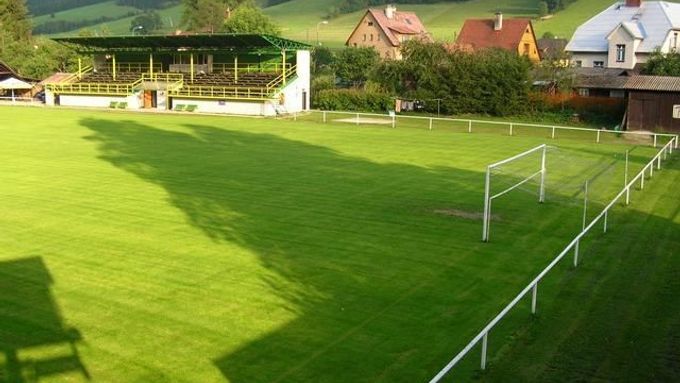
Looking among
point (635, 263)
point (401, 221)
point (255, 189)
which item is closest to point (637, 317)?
point (635, 263)

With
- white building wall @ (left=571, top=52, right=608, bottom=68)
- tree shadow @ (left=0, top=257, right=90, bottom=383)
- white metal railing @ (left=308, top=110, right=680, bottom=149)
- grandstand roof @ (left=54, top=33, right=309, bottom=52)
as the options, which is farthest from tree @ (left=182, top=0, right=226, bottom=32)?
tree shadow @ (left=0, top=257, right=90, bottom=383)

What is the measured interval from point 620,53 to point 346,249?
66.1 m

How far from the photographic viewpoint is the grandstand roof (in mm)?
59062

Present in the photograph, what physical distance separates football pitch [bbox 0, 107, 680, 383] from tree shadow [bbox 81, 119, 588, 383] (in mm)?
57

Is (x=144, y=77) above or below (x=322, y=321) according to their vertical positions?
above

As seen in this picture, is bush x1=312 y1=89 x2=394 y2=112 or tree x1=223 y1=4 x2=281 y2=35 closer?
bush x1=312 y1=89 x2=394 y2=112

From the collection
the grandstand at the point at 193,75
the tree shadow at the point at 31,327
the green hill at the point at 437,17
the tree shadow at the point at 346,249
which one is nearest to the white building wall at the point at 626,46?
the grandstand at the point at 193,75

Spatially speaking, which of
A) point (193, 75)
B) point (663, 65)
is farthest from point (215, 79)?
point (663, 65)

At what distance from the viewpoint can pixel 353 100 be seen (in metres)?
61.9

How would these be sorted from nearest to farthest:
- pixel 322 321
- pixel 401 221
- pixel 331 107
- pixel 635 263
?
1. pixel 322 321
2. pixel 635 263
3. pixel 401 221
4. pixel 331 107

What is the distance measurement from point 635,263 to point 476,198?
7.92 metres

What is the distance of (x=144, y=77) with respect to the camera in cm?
6700

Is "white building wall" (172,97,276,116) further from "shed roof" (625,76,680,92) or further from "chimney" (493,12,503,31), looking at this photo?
"chimney" (493,12,503,31)

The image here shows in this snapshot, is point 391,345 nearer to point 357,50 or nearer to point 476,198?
point 476,198
